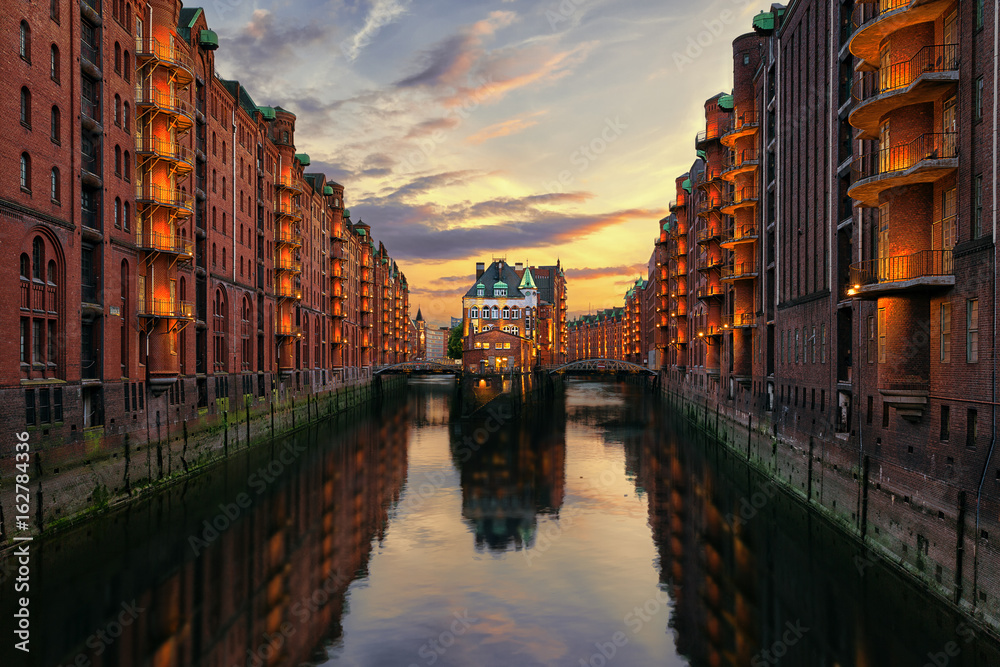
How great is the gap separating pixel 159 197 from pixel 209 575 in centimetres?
1987

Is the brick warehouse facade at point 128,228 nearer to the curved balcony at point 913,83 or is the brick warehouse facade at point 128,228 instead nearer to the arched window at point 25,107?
the arched window at point 25,107

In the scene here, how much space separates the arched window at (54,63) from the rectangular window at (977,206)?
29.6 m

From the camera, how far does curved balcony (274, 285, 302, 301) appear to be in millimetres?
62000

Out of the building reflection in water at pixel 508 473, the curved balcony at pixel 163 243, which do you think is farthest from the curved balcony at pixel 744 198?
the curved balcony at pixel 163 243

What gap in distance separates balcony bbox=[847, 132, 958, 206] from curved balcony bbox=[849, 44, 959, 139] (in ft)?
3.71

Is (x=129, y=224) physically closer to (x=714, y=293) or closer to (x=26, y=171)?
(x=26, y=171)

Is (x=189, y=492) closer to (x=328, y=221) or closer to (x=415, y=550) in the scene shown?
(x=415, y=550)

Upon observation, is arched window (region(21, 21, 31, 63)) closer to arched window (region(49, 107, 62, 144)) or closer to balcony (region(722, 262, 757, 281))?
arched window (region(49, 107, 62, 144))

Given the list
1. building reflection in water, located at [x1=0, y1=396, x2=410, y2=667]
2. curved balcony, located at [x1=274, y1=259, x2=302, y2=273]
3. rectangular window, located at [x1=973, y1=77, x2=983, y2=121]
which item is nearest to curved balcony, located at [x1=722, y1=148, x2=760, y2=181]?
rectangular window, located at [x1=973, y1=77, x2=983, y2=121]

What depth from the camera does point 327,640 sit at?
1784cm

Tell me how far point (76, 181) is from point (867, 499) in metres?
30.7

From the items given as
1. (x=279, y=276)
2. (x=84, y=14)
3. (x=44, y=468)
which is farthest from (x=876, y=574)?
(x=279, y=276)

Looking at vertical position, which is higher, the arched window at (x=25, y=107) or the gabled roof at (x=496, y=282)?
the gabled roof at (x=496, y=282)

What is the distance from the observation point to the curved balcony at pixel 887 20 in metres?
20.6
